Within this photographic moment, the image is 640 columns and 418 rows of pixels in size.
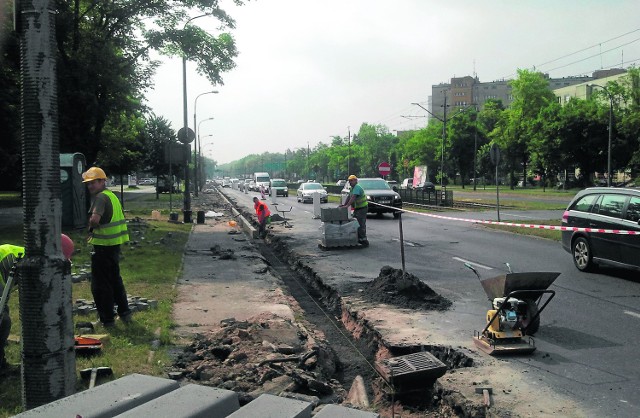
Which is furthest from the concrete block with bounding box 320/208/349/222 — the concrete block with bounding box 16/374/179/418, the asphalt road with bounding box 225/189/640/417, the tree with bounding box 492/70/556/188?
the tree with bounding box 492/70/556/188

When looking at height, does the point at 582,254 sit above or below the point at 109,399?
below

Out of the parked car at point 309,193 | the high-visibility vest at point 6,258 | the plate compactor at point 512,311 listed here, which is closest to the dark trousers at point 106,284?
the high-visibility vest at point 6,258

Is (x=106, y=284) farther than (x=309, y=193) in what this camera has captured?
No

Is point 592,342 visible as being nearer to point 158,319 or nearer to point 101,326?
point 158,319

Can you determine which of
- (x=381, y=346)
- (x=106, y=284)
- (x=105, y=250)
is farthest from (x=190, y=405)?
(x=105, y=250)

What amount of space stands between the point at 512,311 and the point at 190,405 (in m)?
4.56

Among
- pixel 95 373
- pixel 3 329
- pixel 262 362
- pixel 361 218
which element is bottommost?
pixel 262 362

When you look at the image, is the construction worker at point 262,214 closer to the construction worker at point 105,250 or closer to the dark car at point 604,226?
the dark car at point 604,226

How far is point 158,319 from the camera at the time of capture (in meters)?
7.65

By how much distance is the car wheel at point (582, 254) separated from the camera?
1168 cm

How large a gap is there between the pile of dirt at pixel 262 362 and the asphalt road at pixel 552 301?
179 cm

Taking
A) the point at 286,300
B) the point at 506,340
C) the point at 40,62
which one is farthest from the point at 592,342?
the point at 40,62

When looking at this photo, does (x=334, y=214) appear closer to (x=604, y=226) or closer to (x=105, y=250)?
(x=604, y=226)

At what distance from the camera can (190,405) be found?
305 cm
